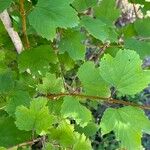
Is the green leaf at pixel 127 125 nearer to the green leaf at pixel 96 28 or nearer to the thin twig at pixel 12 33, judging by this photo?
the green leaf at pixel 96 28

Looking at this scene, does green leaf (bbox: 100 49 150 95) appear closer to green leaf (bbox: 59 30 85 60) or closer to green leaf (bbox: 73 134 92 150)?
green leaf (bbox: 73 134 92 150)

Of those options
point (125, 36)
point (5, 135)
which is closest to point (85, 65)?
point (5, 135)

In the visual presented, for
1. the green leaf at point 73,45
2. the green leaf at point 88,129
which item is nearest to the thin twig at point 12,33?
the green leaf at point 73,45

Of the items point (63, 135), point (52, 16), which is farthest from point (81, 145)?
point (52, 16)

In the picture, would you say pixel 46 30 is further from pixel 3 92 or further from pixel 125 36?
pixel 125 36

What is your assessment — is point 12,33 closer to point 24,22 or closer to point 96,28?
point 24,22

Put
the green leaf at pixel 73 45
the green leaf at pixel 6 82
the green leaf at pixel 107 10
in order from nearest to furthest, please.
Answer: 1. the green leaf at pixel 6 82
2. the green leaf at pixel 73 45
3. the green leaf at pixel 107 10
